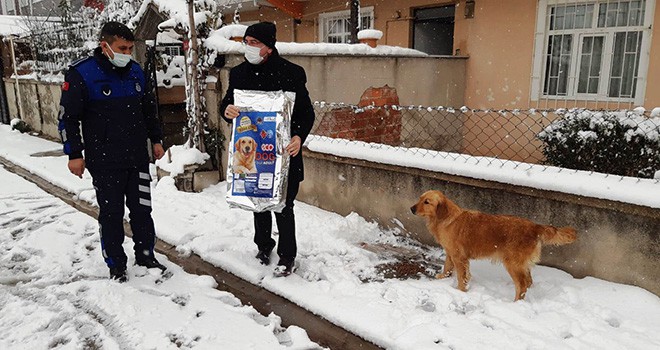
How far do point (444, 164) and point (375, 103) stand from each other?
11.1 feet

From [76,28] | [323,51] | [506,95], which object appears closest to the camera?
[323,51]

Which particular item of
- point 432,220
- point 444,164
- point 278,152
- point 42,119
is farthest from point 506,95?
point 42,119

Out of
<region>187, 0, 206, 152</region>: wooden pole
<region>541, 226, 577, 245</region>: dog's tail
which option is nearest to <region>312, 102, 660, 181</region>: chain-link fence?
<region>541, 226, 577, 245</region>: dog's tail

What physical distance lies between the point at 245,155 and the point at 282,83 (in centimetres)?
61

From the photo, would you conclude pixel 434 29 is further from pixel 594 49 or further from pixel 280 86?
pixel 280 86

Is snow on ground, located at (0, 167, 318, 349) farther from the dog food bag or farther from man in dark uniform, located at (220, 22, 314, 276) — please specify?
the dog food bag

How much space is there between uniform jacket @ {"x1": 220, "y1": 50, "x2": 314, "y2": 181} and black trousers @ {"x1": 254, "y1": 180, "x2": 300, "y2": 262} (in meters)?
0.15

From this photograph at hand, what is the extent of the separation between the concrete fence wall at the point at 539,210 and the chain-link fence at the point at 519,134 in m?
0.27

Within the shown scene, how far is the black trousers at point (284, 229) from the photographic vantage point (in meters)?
3.60

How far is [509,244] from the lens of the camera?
313cm

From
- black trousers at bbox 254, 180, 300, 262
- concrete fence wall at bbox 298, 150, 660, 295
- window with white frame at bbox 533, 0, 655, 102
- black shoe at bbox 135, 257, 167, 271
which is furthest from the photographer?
window with white frame at bbox 533, 0, 655, 102

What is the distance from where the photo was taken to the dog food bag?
342 centimetres

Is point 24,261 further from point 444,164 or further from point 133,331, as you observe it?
point 444,164

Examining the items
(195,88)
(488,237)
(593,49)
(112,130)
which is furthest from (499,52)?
(112,130)
